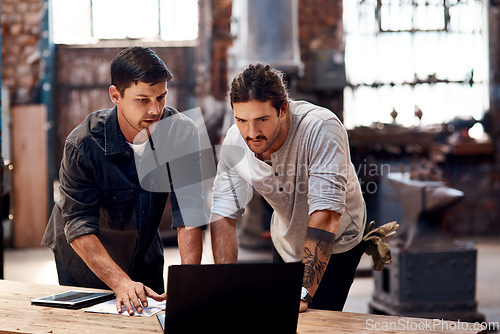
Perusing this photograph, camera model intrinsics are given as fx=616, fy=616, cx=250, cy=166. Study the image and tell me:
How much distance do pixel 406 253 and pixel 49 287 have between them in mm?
2478

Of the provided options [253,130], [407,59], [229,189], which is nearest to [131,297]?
[229,189]

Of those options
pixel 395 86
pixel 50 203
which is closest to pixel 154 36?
pixel 50 203

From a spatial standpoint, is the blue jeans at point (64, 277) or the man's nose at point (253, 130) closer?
the man's nose at point (253, 130)

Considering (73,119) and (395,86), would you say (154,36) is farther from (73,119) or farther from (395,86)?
(395,86)

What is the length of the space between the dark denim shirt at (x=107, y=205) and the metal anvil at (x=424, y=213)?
6.90 feet

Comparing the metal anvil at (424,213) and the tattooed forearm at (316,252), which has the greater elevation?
the tattooed forearm at (316,252)

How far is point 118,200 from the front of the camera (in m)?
2.33

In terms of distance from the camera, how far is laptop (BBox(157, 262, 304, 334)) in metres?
1.57

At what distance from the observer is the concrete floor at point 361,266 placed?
14.7 ft

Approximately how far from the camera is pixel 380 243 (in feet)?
7.69

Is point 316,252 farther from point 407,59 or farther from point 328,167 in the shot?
point 407,59

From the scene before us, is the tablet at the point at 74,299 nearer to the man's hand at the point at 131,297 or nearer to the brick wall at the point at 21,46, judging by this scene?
the man's hand at the point at 131,297

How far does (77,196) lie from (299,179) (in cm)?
79

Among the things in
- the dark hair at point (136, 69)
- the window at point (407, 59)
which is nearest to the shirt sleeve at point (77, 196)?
the dark hair at point (136, 69)
